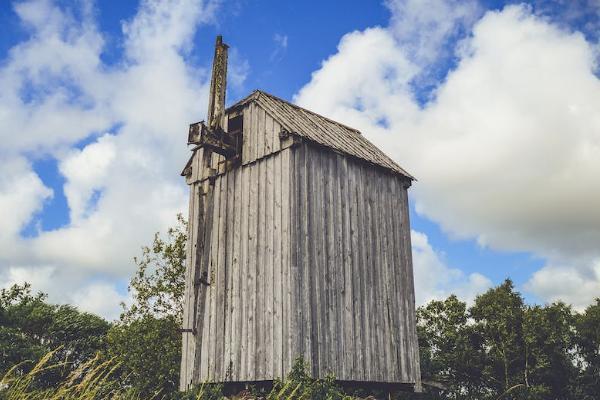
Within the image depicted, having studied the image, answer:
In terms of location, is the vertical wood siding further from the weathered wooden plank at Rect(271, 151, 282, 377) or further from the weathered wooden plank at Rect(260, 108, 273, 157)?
the weathered wooden plank at Rect(260, 108, 273, 157)

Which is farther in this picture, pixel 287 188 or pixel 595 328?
pixel 595 328

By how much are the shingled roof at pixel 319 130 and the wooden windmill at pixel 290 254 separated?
0.23ft

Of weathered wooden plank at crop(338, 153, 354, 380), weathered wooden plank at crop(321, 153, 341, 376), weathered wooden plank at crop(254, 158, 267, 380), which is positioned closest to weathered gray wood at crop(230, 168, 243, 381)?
weathered wooden plank at crop(254, 158, 267, 380)

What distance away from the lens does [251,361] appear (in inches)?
548

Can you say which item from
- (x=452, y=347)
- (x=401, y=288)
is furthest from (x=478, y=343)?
(x=401, y=288)

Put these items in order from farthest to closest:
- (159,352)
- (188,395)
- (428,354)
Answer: (428,354), (159,352), (188,395)

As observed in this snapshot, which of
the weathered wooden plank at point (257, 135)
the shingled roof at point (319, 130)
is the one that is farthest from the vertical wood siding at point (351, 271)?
the weathered wooden plank at point (257, 135)

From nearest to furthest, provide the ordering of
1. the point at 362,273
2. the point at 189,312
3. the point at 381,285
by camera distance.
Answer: the point at 362,273 < the point at 381,285 < the point at 189,312

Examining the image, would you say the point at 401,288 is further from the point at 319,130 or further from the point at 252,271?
the point at 319,130

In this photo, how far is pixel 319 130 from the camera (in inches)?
658

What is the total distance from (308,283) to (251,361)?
2260 millimetres

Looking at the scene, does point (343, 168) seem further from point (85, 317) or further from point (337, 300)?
point (85, 317)

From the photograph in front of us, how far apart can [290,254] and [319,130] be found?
447 cm

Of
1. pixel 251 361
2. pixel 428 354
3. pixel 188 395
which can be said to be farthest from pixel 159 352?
pixel 428 354
